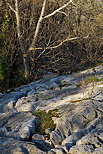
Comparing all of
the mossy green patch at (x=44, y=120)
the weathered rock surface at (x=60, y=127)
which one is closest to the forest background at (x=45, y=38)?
the weathered rock surface at (x=60, y=127)

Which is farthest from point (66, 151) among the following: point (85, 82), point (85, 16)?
point (85, 16)

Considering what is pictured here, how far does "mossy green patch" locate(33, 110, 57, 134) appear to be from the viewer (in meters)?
3.56

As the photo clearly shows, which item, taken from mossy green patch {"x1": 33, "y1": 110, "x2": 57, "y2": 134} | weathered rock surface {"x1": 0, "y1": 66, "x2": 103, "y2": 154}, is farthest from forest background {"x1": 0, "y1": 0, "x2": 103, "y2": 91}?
mossy green patch {"x1": 33, "y1": 110, "x2": 57, "y2": 134}

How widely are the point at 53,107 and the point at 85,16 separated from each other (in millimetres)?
12638

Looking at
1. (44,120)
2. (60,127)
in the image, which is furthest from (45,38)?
(60,127)

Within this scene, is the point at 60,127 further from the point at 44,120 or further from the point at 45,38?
the point at 45,38

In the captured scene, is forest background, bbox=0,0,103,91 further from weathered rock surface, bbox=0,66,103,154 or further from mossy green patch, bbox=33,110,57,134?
mossy green patch, bbox=33,110,57,134

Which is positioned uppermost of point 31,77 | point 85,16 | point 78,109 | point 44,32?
point 85,16

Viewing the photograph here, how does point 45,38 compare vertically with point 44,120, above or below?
above

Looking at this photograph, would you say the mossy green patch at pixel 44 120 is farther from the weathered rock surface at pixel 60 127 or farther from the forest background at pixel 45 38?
the forest background at pixel 45 38

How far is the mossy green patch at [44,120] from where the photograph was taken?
3.56m

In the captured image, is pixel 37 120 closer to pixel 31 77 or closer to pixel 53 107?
pixel 53 107

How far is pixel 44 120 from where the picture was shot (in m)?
3.87

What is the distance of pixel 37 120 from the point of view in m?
3.89
